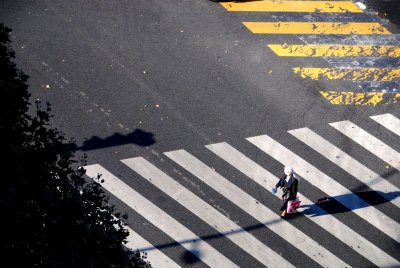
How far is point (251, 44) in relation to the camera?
1689 centimetres

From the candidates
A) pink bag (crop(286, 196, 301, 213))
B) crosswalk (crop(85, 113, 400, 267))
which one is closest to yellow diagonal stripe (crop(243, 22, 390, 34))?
crosswalk (crop(85, 113, 400, 267))

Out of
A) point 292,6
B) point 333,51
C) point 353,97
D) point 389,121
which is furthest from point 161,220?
point 292,6

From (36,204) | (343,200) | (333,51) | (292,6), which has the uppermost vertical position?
(292,6)

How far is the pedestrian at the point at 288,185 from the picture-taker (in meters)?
12.8

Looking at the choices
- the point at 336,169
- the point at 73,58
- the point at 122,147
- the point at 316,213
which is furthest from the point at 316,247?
the point at 73,58

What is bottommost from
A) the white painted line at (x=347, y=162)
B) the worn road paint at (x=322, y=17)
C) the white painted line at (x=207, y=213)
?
the white painted line at (x=207, y=213)

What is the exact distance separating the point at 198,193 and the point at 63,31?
649 cm

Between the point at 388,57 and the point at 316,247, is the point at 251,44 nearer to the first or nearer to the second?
the point at 388,57

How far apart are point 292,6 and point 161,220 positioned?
8043 mm


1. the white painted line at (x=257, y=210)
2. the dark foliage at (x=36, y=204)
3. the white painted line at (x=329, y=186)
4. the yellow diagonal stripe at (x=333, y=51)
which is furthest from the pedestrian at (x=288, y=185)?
the dark foliage at (x=36, y=204)

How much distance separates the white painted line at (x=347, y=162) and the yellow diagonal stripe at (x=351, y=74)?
1933 millimetres

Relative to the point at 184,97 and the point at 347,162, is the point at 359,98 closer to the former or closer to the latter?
the point at 347,162

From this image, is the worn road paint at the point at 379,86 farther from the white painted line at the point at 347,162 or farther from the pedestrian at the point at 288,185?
the pedestrian at the point at 288,185

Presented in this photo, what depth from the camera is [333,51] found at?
1680 centimetres
